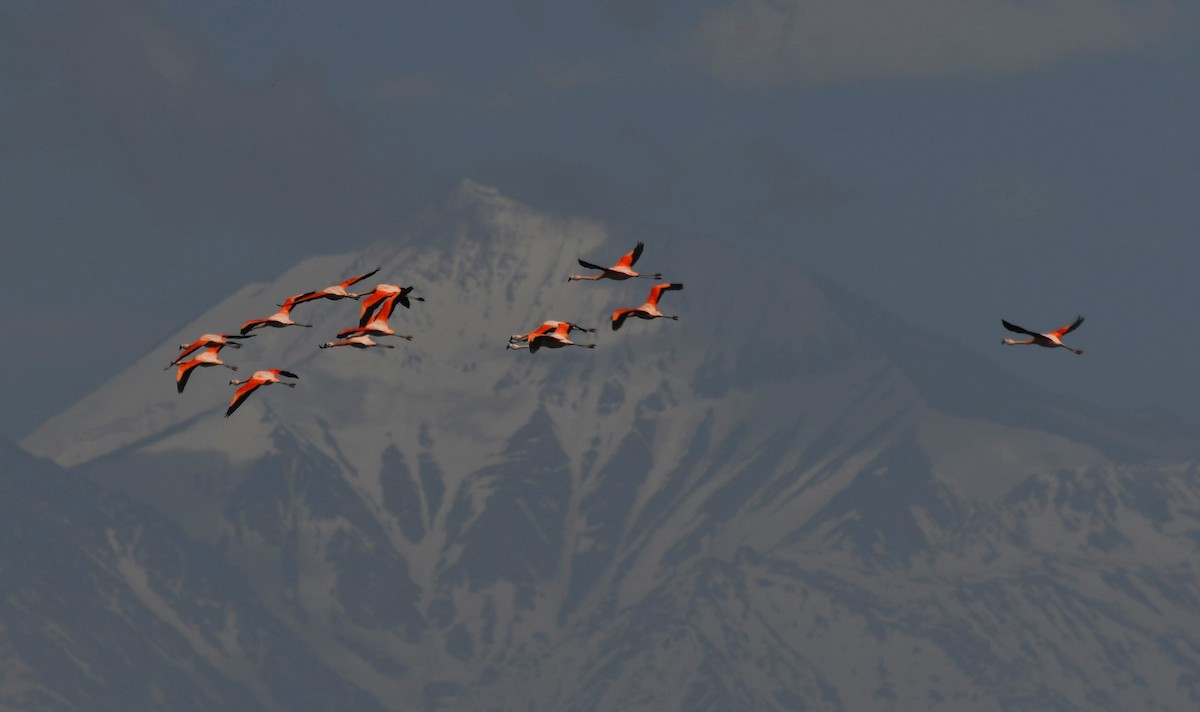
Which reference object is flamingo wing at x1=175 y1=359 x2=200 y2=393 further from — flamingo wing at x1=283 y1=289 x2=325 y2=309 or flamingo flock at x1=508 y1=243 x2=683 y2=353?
flamingo flock at x1=508 y1=243 x2=683 y2=353

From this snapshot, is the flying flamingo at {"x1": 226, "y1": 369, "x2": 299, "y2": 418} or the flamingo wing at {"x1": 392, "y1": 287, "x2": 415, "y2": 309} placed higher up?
the flamingo wing at {"x1": 392, "y1": 287, "x2": 415, "y2": 309}

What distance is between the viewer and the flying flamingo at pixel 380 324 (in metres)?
159

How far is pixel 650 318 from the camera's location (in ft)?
549

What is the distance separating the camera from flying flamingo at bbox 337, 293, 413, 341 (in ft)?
522

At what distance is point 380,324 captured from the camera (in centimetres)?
16012

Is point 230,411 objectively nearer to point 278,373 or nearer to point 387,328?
point 278,373

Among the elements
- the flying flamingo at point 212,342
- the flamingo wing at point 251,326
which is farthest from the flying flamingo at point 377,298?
the flying flamingo at point 212,342

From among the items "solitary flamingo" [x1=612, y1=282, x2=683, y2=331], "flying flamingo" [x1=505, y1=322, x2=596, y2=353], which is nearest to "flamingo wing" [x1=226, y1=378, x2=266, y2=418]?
"flying flamingo" [x1=505, y1=322, x2=596, y2=353]

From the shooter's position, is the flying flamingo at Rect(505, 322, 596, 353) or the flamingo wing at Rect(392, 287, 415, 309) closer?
the flying flamingo at Rect(505, 322, 596, 353)

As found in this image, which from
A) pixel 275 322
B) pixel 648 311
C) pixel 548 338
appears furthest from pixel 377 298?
pixel 648 311

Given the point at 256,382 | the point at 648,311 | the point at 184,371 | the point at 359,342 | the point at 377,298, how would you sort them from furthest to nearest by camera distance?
the point at 648,311, the point at 377,298, the point at 359,342, the point at 184,371, the point at 256,382

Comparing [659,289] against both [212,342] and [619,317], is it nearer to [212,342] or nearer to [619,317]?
[619,317]

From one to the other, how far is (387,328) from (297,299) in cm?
808

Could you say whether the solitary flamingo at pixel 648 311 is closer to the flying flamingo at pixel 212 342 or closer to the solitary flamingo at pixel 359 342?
the solitary flamingo at pixel 359 342
